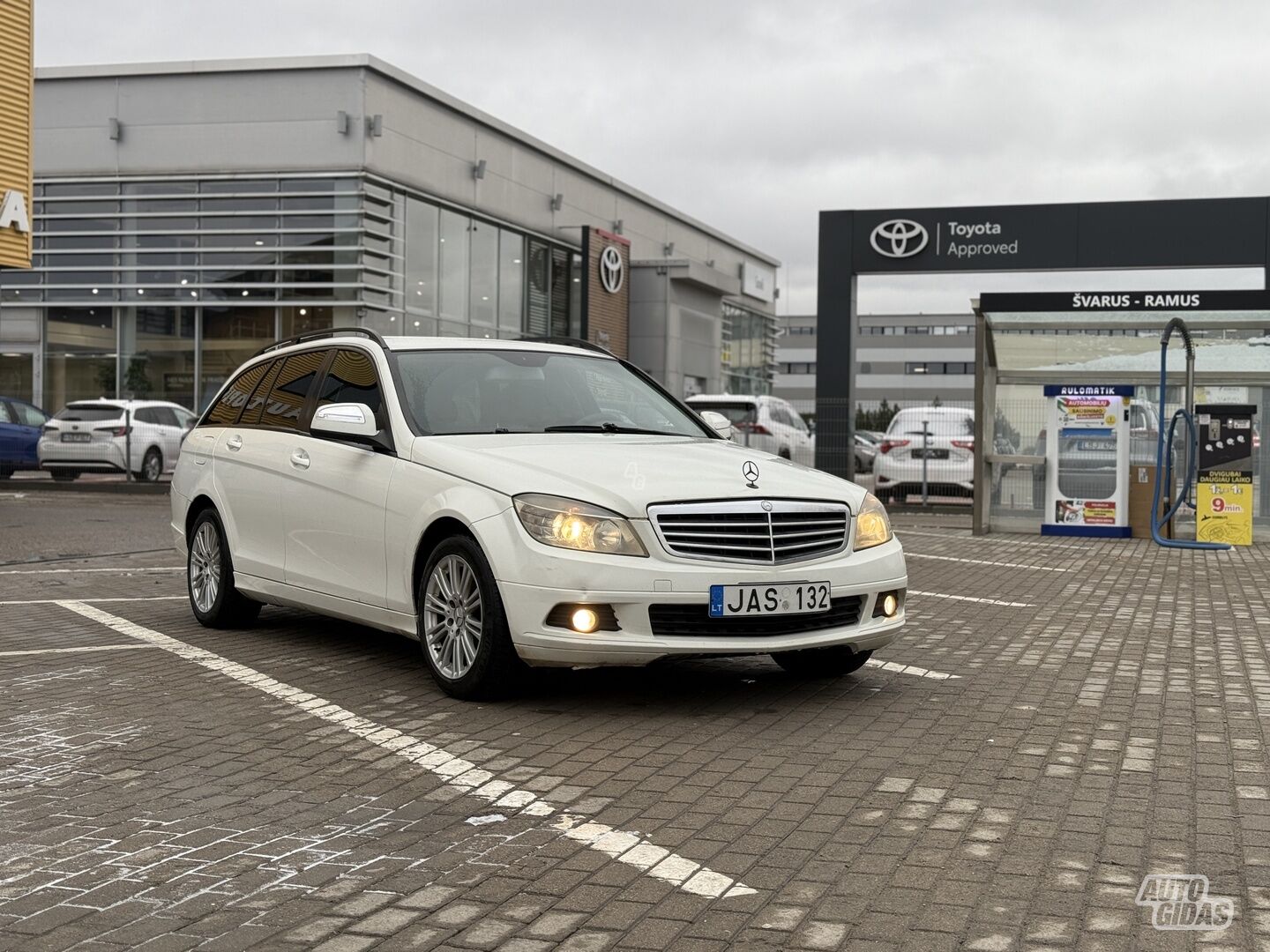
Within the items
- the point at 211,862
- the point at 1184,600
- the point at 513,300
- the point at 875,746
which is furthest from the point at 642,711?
the point at 513,300

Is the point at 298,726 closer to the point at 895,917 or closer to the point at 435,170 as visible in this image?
the point at 895,917

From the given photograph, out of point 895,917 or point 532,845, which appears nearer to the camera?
point 895,917

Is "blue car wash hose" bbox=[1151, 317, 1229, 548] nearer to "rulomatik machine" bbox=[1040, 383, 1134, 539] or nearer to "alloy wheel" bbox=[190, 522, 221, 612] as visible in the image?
"rulomatik machine" bbox=[1040, 383, 1134, 539]

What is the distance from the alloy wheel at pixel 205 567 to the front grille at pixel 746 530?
3549mm

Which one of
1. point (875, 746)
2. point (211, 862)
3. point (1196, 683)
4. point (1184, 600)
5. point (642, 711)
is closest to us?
point (211, 862)

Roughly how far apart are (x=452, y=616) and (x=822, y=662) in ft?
6.02

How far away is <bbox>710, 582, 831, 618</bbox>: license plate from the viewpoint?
614 centimetres

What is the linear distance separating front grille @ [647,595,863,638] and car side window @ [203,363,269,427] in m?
3.70

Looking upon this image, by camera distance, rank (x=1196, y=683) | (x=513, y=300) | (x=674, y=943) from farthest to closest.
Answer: (x=513, y=300)
(x=1196, y=683)
(x=674, y=943)

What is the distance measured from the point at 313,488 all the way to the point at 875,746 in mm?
3261

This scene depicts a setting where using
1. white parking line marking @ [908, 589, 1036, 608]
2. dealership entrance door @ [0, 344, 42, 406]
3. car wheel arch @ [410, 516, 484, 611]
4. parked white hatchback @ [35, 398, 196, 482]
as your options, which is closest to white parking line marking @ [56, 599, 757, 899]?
car wheel arch @ [410, 516, 484, 611]

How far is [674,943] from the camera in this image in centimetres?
358

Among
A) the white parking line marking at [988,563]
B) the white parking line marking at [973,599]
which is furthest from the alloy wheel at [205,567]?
the white parking line marking at [988,563]

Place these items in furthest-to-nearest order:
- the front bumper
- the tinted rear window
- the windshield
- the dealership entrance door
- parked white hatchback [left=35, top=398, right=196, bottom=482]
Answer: the dealership entrance door < the tinted rear window < parked white hatchback [left=35, top=398, right=196, bottom=482] < the windshield < the front bumper
